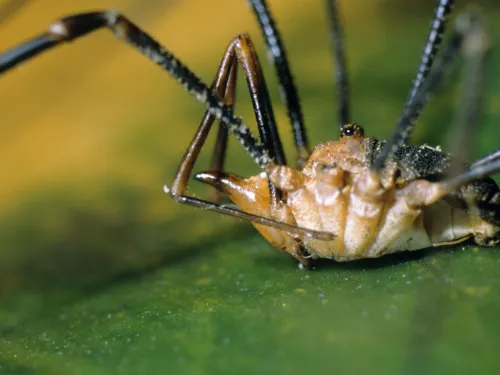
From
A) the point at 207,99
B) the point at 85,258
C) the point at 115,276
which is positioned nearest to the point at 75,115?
the point at 85,258

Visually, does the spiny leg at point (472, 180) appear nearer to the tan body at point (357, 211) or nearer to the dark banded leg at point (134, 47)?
the tan body at point (357, 211)

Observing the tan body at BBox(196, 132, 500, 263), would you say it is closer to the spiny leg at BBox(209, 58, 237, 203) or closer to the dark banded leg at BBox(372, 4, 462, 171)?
the dark banded leg at BBox(372, 4, 462, 171)

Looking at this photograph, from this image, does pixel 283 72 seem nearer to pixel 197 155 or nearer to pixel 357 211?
pixel 197 155

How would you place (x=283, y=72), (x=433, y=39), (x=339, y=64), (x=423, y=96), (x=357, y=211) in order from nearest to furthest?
(x=423, y=96)
(x=357, y=211)
(x=433, y=39)
(x=283, y=72)
(x=339, y=64)

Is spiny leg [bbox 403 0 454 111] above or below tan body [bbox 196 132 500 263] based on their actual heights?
above

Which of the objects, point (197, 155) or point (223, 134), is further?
point (223, 134)

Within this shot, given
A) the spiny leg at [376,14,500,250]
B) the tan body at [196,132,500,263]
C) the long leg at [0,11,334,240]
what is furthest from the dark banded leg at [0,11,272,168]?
the spiny leg at [376,14,500,250]

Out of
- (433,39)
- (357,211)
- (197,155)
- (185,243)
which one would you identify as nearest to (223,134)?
(197,155)
